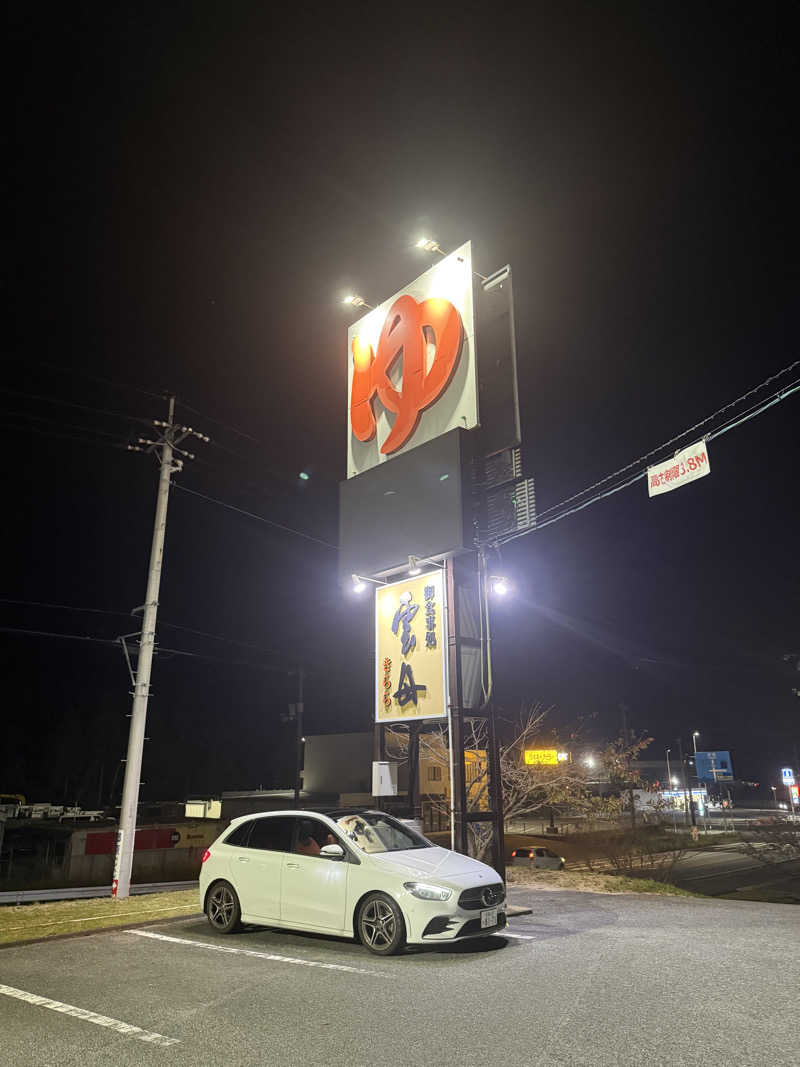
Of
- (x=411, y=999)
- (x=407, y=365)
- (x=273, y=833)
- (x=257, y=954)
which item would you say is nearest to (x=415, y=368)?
(x=407, y=365)

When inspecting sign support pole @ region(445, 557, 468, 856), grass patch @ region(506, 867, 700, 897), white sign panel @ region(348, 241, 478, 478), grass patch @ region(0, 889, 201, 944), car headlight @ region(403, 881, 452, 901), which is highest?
white sign panel @ region(348, 241, 478, 478)

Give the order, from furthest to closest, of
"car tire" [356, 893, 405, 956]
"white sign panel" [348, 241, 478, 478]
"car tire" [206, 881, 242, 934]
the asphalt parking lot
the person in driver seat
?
"white sign panel" [348, 241, 478, 478]
"car tire" [206, 881, 242, 934]
the person in driver seat
"car tire" [356, 893, 405, 956]
the asphalt parking lot

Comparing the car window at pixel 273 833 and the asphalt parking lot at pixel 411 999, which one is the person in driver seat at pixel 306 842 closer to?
the car window at pixel 273 833

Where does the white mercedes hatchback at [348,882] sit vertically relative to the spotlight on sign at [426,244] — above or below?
below

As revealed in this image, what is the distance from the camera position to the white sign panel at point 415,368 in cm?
1278

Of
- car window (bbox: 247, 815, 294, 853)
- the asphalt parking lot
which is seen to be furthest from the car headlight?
car window (bbox: 247, 815, 294, 853)

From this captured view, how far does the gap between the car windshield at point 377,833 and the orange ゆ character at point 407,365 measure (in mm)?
7175

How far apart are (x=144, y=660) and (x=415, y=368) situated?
8.22 meters

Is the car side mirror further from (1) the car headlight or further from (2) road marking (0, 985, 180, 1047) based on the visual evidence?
(2) road marking (0, 985, 180, 1047)

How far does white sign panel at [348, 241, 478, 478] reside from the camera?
1278cm

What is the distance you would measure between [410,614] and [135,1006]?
7.64 metres

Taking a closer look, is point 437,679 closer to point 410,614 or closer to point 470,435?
point 410,614

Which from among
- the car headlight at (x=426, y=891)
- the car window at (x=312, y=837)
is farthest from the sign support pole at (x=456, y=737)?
the car headlight at (x=426, y=891)

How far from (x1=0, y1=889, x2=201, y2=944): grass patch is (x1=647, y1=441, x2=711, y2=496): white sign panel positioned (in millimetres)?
10423
